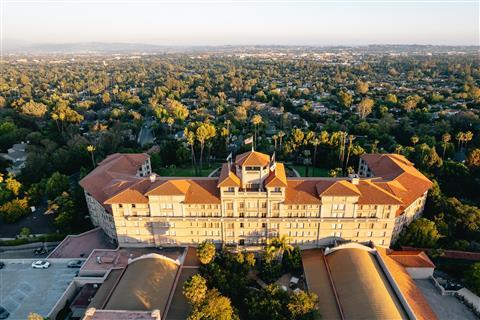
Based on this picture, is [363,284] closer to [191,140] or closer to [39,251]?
[191,140]

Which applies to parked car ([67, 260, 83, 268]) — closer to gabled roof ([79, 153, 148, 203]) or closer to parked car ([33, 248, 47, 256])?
parked car ([33, 248, 47, 256])

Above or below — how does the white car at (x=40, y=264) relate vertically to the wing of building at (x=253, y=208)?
below

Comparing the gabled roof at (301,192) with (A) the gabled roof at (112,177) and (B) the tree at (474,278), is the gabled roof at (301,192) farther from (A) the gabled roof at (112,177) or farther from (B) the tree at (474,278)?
(A) the gabled roof at (112,177)

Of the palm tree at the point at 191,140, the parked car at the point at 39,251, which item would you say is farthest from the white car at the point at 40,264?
the palm tree at the point at 191,140

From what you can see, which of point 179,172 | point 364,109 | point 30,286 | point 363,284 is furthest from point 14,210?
point 364,109

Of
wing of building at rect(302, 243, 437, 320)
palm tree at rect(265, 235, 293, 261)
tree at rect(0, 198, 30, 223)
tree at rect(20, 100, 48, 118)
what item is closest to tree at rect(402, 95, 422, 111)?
wing of building at rect(302, 243, 437, 320)

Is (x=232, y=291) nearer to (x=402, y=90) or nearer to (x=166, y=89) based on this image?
(x=166, y=89)
